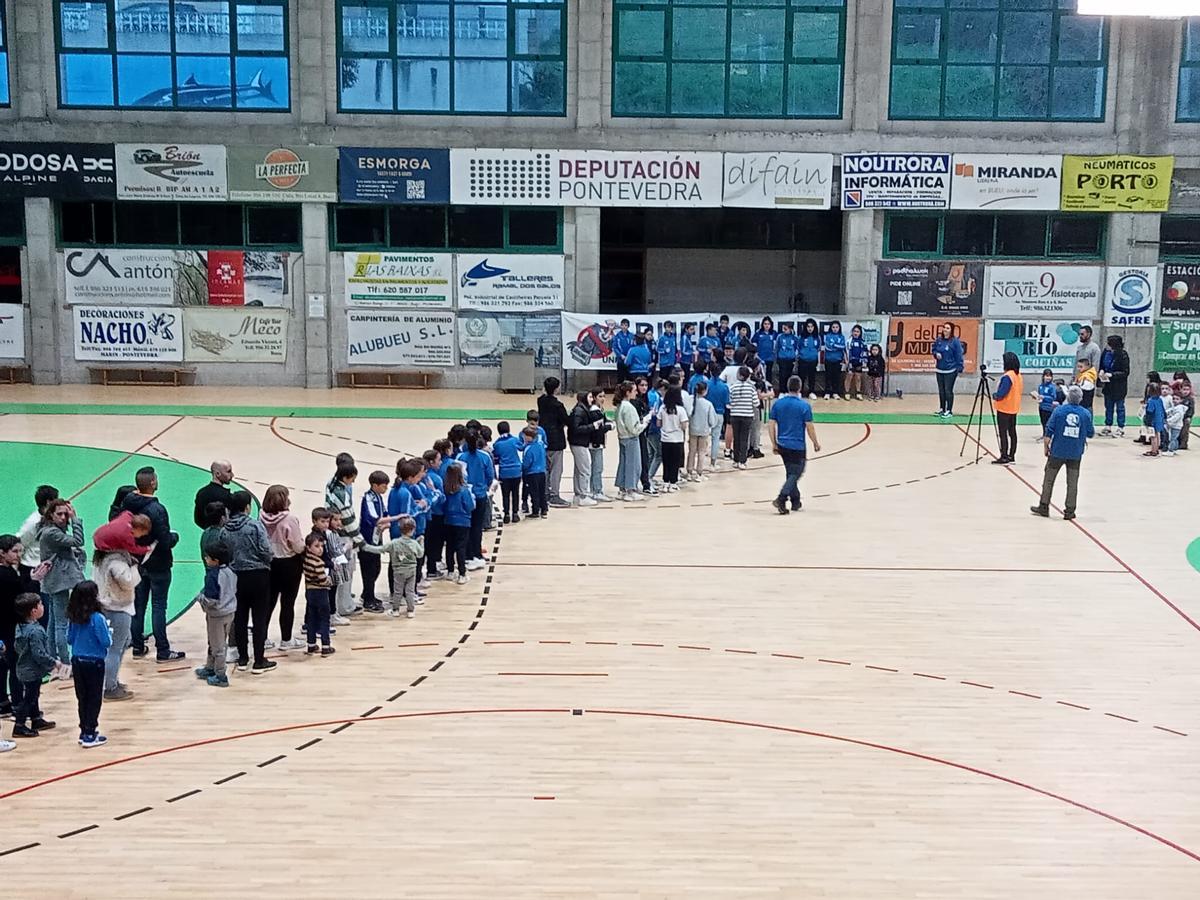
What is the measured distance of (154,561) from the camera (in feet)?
41.0

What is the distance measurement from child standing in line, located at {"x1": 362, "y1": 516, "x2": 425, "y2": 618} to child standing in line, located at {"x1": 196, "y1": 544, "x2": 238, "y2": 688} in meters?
2.14

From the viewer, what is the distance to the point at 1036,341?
102 feet

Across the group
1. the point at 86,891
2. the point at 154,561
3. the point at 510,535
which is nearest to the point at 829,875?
the point at 86,891

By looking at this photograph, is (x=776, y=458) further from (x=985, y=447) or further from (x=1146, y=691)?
(x=1146, y=691)

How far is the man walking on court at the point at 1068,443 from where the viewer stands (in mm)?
18500

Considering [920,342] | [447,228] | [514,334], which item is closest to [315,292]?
[447,228]

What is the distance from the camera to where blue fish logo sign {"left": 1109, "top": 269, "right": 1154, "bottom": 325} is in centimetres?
3086

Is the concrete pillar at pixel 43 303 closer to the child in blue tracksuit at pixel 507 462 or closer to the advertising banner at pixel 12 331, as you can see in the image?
the advertising banner at pixel 12 331

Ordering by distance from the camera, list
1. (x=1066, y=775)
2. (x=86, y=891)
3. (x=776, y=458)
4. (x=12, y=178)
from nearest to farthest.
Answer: (x=86, y=891) → (x=1066, y=775) → (x=776, y=458) → (x=12, y=178)

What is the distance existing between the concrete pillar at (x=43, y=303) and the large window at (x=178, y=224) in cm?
45

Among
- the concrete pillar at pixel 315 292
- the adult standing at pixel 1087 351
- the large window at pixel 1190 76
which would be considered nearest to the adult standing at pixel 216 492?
the adult standing at pixel 1087 351

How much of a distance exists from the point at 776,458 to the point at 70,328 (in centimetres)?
1721

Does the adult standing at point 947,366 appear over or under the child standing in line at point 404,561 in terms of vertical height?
over

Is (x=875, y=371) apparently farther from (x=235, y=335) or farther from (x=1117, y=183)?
(x=235, y=335)
